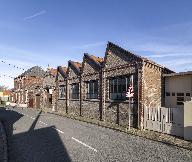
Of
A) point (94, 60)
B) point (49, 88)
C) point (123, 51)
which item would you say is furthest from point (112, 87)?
point (49, 88)

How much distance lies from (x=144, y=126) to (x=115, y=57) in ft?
22.5

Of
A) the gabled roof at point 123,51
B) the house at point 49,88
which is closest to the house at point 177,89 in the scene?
the gabled roof at point 123,51

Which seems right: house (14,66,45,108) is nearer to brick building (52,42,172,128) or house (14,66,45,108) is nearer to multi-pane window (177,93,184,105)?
brick building (52,42,172,128)

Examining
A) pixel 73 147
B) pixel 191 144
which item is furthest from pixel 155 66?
pixel 73 147

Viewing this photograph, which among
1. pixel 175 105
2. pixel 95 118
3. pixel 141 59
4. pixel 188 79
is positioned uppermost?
pixel 141 59

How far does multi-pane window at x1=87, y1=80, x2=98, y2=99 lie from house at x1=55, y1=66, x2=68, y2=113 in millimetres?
6322

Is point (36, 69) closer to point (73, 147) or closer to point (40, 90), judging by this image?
point (40, 90)

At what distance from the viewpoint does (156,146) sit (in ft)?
41.4

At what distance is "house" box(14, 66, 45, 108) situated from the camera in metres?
46.2

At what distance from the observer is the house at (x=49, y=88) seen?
36969 millimetres

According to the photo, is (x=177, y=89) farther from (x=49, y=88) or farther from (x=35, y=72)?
(x=35, y=72)

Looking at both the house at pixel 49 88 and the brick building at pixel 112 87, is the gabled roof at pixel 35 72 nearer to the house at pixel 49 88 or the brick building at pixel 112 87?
the house at pixel 49 88

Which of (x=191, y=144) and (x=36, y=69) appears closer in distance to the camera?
(x=191, y=144)

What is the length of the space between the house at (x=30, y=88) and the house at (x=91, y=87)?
18.2 m
